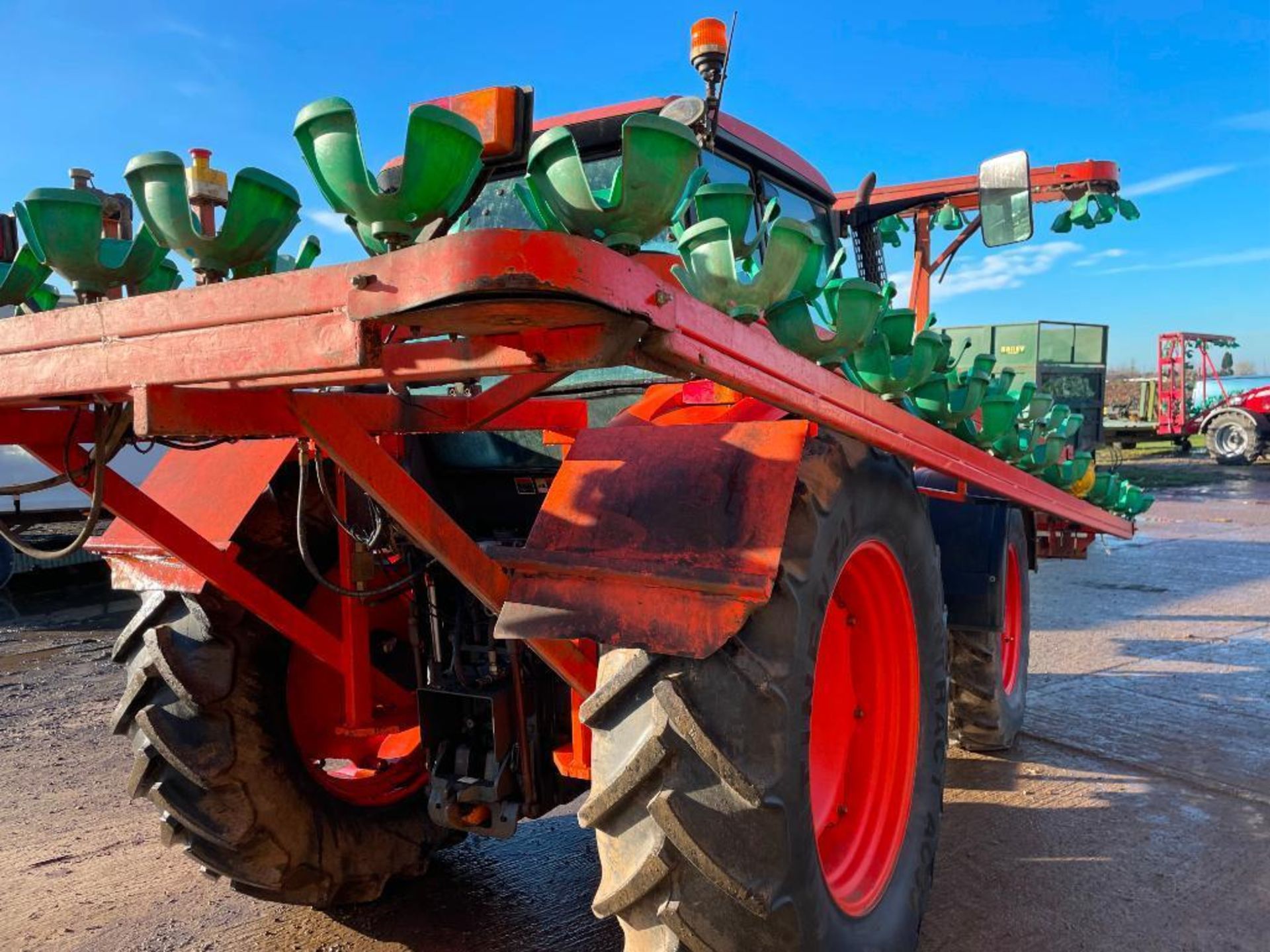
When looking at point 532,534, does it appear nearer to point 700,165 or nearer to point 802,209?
point 700,165

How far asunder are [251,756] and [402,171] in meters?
1.89

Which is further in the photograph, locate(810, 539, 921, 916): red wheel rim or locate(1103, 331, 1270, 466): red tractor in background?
locate(1103, 331, 1270, 466): red tractor in background

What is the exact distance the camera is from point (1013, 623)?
183 inches

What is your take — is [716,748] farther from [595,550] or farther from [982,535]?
[982,535]

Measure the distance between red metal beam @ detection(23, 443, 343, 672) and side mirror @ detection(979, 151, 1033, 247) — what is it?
2.75 meters

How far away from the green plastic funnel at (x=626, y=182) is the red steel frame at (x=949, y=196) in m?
3.20

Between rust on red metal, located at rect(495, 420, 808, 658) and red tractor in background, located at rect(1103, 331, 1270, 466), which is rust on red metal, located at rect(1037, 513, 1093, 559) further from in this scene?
red tractor in background, located at rect(1103, 331, 1270, 466)

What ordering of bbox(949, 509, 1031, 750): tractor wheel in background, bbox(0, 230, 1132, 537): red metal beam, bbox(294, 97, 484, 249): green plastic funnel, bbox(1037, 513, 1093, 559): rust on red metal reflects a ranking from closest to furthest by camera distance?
1. bbox(0, 230, 1132, 537): red metal beam
2. bbox(294, 97, 484, 249): green plastic funnel
3. bbox(949, 509, 1031, 750): tractor wheel in background
4. bbox(1037, 513, 1093, 559): rust on red metal

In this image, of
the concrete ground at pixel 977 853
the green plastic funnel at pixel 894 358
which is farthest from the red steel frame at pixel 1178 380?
the green plastic funnel at pixel 894 358

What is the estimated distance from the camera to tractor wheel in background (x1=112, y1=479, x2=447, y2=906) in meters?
2.48

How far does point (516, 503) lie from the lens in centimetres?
304

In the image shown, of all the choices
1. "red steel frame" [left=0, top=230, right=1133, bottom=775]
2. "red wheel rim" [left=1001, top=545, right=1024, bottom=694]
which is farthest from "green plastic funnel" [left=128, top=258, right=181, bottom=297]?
"red wheel rim" [left=1001, top=545, right=1024, bottom=694]

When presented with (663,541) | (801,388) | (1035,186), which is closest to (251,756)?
(663,541)

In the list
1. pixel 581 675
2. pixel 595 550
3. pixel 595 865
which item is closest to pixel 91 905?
pixel 595 865
